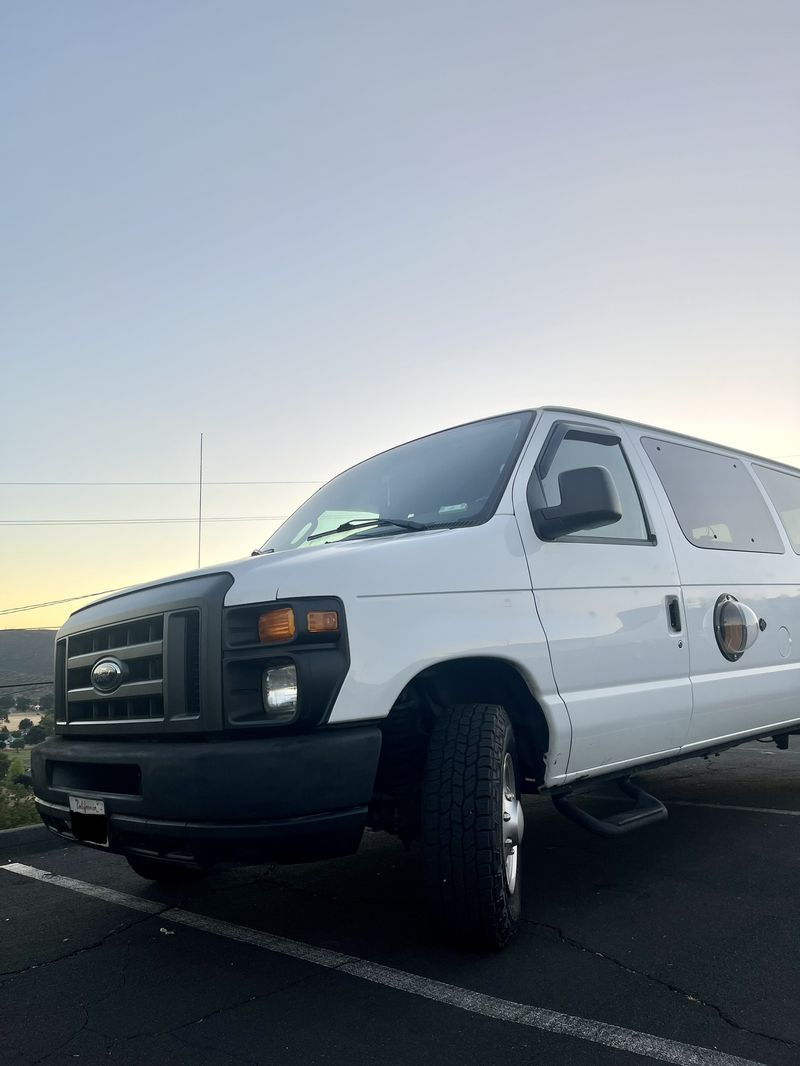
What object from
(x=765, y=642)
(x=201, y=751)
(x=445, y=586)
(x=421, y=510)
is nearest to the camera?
(x=201, y=751)

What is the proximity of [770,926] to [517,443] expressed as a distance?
88.5 inches

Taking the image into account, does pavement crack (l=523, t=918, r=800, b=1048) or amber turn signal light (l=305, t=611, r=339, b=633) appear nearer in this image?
pavement crack (l=523, t=918, r=800, b=1048)

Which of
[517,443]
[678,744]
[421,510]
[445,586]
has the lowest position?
[678,744]

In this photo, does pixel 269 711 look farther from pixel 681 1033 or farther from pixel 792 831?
pixel 792 831

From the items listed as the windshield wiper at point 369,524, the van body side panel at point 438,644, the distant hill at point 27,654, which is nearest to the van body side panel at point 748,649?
the van body side panel at point 438,644

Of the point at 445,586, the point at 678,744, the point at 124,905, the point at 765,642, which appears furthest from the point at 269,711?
the point at 765,642

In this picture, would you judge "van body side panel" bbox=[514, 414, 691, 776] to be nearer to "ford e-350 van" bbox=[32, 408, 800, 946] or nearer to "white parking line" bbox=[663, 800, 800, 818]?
"ford e-350 van" bbox=[32, 408, 800, 946]

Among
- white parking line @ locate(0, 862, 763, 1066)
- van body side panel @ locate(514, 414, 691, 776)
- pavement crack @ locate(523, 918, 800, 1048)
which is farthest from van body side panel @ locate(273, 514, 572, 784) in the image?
white parking line @ locate(0, 862, 763, 1066)

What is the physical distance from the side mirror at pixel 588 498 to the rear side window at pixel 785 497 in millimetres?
2761

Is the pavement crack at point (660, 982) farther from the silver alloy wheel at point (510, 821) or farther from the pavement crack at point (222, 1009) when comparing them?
the pavement crack at point (222, 1009)

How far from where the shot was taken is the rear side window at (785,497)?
5684mm

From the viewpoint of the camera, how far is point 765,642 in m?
4.89

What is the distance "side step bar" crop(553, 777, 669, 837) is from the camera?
146 inches

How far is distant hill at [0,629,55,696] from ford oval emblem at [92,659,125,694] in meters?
0.69
